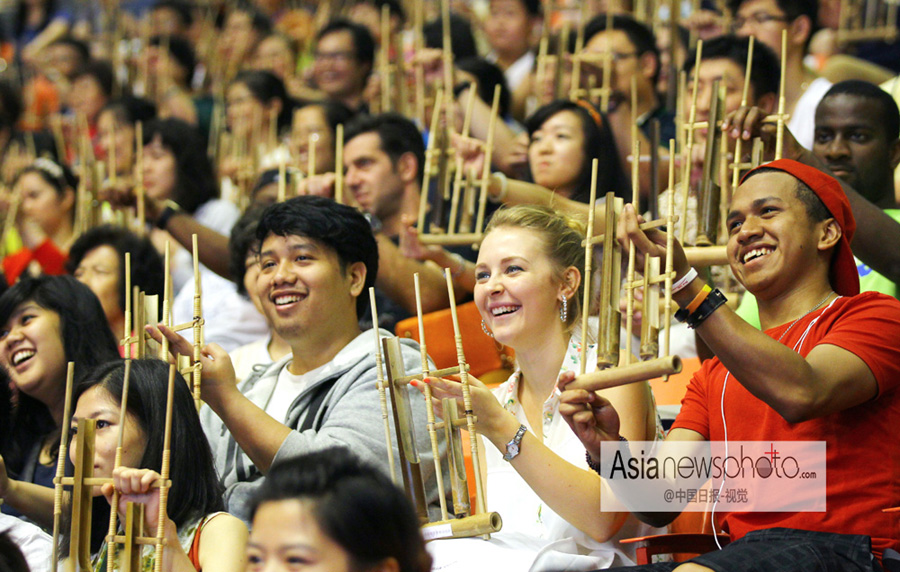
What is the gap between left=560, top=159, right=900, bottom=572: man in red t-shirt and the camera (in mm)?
2023

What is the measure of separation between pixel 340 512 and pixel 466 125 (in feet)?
8.26

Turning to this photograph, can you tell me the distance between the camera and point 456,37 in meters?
5.79

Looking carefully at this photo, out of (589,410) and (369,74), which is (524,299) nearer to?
(589,410)

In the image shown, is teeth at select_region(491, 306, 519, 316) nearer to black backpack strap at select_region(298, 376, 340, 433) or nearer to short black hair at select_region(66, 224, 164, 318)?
black backpack strap at select_region(298, 376, 340, 433)

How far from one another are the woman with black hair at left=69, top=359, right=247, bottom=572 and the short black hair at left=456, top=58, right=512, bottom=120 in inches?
113

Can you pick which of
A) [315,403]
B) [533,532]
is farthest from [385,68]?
[533,532]

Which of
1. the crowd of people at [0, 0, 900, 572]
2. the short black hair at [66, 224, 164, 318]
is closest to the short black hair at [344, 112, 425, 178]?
the crowd of people at [0, 0, 900, 572]

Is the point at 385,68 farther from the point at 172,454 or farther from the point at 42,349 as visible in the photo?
the point at 172,454

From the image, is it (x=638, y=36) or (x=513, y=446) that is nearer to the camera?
(x=513, y=446)

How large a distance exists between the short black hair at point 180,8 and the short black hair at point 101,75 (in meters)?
1.05

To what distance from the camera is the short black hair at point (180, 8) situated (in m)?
8.03

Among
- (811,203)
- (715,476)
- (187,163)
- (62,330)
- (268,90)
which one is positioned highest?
(268,90)

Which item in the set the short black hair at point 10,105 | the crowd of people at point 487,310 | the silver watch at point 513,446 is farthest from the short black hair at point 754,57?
the short black hair at point 10,105

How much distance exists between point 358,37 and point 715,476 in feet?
13.4
